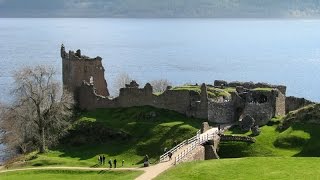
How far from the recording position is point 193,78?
166m

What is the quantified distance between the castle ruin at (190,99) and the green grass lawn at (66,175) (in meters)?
21.9

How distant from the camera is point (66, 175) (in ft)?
168

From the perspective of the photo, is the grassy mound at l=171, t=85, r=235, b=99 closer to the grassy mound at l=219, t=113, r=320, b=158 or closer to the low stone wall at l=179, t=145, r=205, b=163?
the grassy mound at l=219, t=113, r=320, b=158

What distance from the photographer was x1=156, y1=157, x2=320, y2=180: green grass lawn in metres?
44.5

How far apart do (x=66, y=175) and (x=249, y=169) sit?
1622cm

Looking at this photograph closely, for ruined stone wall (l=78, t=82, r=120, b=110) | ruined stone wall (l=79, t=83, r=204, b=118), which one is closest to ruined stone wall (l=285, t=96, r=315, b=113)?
ruined stone wall (l=79, t=83, r=204, b=118)

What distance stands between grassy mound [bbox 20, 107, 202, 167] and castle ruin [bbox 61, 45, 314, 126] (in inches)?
54.7

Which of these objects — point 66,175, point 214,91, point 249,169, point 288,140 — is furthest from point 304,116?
point 66,175

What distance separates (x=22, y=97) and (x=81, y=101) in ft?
32.8

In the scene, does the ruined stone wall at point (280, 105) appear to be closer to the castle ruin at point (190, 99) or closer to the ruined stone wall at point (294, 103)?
the castle ruin at point (190, 99)

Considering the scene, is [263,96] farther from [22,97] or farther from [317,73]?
[317,73]

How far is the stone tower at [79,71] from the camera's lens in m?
82.1

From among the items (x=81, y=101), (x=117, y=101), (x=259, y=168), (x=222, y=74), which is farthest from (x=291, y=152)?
(x=222, y=74)

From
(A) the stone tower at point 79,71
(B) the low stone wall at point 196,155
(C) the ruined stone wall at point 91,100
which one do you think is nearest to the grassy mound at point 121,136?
(C) the ruined stone wall at point 91,100
